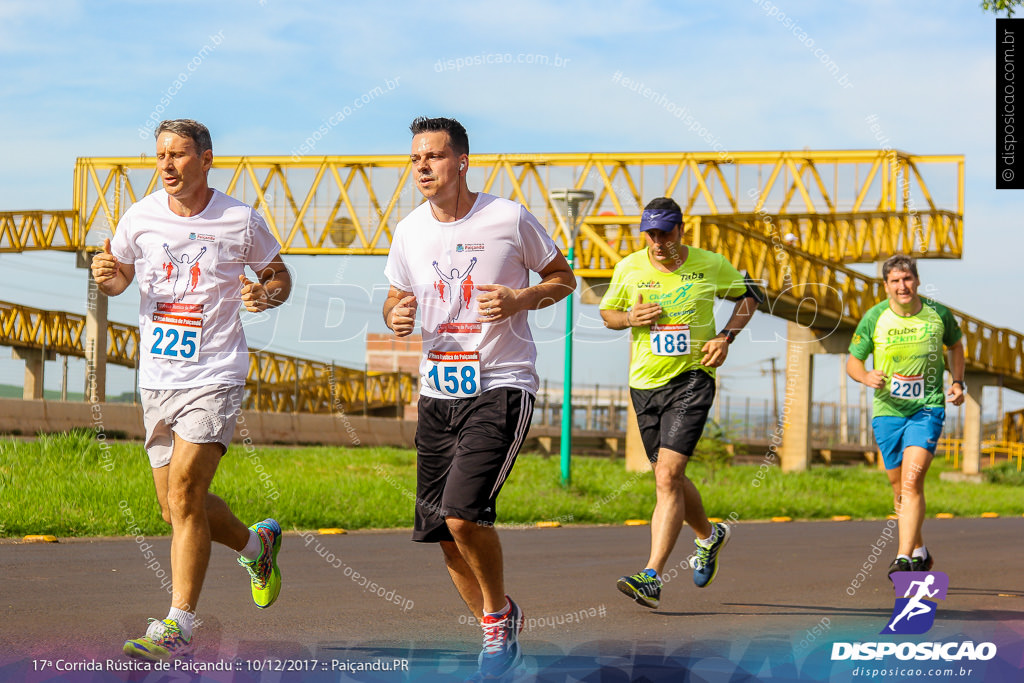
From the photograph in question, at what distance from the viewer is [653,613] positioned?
7727 millimetres

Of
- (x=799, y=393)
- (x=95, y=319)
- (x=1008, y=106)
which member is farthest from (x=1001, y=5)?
(x=95, y=319)

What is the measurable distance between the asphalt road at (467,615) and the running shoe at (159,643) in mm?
89

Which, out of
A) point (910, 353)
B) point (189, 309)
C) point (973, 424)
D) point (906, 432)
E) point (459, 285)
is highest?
point (459, 285)

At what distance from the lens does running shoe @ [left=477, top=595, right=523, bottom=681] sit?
539cm

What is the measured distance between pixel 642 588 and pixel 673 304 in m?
1.70

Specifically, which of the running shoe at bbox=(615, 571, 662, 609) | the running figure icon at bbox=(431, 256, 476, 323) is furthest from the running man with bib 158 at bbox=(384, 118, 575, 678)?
the running shoe at bbox=(615, 571, 662, 609)

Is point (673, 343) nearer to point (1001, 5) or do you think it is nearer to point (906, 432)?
point (906, 432)

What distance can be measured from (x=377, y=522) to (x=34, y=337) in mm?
28819

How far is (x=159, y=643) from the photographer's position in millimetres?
5359

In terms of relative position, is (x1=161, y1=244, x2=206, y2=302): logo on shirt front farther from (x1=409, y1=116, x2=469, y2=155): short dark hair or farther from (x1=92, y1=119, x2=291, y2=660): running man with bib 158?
(x1=409, y1=116, x2=469, y2=155): short dark hair

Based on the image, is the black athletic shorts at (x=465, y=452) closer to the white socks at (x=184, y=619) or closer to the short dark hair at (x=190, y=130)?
the white socks at (x=184, y=619)

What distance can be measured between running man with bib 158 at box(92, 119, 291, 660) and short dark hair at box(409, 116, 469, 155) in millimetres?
891

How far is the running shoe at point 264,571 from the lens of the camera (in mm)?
6430

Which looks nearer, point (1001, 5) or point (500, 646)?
point (500, 646)
